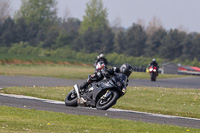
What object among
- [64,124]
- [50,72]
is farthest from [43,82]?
[64,124]

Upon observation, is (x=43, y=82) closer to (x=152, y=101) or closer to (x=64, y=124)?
(x=152, y=101)

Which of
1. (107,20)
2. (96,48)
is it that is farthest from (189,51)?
(107,20)

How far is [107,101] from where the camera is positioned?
527 inches

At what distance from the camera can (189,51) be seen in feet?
289

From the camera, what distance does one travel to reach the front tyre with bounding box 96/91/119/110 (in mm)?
13164

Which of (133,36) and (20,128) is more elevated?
(133,36)

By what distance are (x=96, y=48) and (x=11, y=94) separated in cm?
7334

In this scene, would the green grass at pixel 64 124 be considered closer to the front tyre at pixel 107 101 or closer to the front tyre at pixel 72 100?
the front tyre at pixel 107 101

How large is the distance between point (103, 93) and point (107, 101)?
39 centimetres

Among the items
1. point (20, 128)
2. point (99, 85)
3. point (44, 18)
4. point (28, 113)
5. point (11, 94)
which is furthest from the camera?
point (44, 18)

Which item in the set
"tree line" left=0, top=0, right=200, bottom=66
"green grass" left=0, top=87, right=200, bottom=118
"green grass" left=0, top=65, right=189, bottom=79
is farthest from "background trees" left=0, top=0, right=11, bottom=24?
"green grass" left=0, top=87, right=200, bottom=118

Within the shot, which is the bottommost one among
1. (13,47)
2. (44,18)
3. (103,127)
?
(103,127)

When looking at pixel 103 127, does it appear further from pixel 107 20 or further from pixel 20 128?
pixel 107 20

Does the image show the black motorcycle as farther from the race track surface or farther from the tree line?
the tree line
